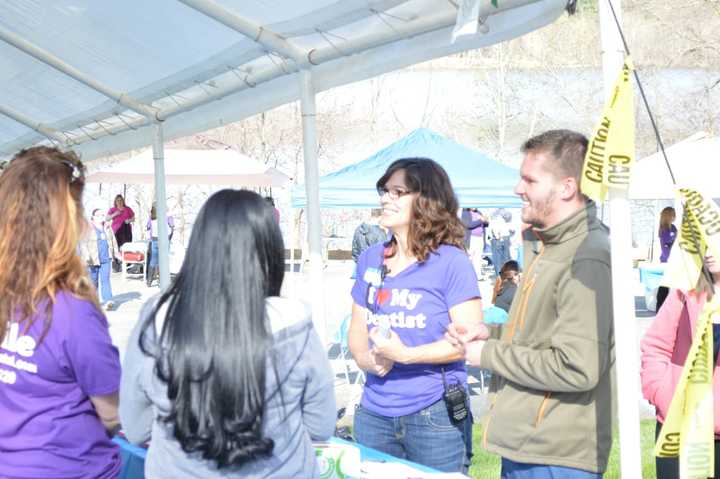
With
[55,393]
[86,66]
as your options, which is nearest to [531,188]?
[55,393]

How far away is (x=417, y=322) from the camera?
343 cm

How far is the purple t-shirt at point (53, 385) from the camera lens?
2.49 meters

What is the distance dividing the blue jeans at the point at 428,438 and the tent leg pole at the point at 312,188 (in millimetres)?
2312

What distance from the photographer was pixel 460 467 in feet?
11.4

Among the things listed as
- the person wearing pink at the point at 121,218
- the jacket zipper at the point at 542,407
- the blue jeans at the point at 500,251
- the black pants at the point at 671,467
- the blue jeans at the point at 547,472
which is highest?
the person wearing pink at the point at 121,218

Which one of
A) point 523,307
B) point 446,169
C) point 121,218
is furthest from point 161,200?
point 121,218

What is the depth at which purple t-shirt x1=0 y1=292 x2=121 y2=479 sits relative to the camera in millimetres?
2488

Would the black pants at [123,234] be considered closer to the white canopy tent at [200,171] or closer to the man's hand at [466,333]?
the white canopy tent at [200,171]

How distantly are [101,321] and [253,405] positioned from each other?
684 millimetres

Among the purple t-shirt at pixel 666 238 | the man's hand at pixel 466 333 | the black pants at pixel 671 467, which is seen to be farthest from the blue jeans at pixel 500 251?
the man's hand at pixel 466 333

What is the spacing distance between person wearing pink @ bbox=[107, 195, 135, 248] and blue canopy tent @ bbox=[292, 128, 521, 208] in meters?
7.63

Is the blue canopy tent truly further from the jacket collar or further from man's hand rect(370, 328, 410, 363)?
the jacket collar

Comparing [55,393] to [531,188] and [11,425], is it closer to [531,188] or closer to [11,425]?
[11,425]

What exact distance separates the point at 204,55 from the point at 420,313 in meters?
A: 3.79
